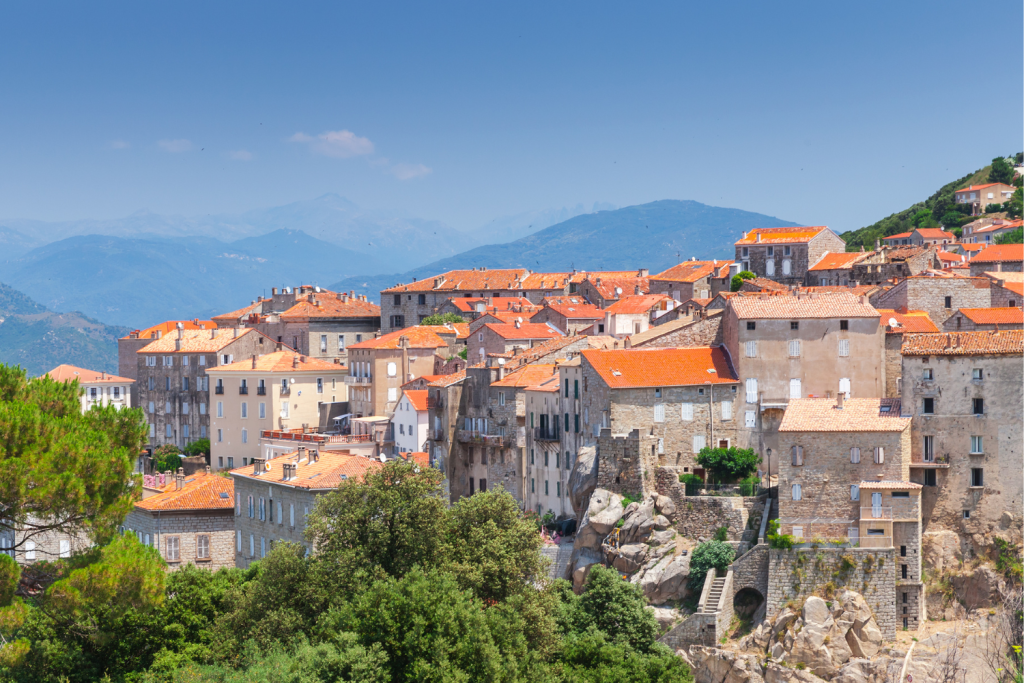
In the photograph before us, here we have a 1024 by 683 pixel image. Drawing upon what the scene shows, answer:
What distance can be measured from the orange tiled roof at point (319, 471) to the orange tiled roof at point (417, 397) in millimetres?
13024

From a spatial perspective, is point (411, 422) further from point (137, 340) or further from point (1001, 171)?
point (1001, 171)

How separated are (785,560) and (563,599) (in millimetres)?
10401

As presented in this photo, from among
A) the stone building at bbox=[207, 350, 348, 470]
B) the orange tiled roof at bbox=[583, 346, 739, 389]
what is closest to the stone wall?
the orange tiled roof at bbox=[583, 346, 739, 389]

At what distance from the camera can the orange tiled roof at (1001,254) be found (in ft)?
371

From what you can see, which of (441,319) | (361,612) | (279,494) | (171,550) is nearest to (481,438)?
(279,494)

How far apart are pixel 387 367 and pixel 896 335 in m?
41.1

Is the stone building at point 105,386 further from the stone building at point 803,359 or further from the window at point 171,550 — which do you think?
the stone building at point 803,359

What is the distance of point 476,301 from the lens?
5044 inches

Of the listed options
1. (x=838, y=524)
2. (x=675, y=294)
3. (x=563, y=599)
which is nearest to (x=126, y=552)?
(x=563, y=599)

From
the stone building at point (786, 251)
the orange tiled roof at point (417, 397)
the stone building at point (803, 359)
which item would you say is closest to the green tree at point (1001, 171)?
the stone building at point (786, 251)

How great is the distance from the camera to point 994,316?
8181 centimetres

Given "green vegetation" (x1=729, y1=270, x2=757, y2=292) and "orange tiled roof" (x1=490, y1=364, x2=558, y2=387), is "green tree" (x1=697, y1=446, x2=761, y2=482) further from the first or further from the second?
"green vegetation" (x1=729, y1=270, x2=757, y2=292)

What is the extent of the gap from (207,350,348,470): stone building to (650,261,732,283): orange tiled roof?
111 feet

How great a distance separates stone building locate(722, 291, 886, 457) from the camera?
2653 inches
